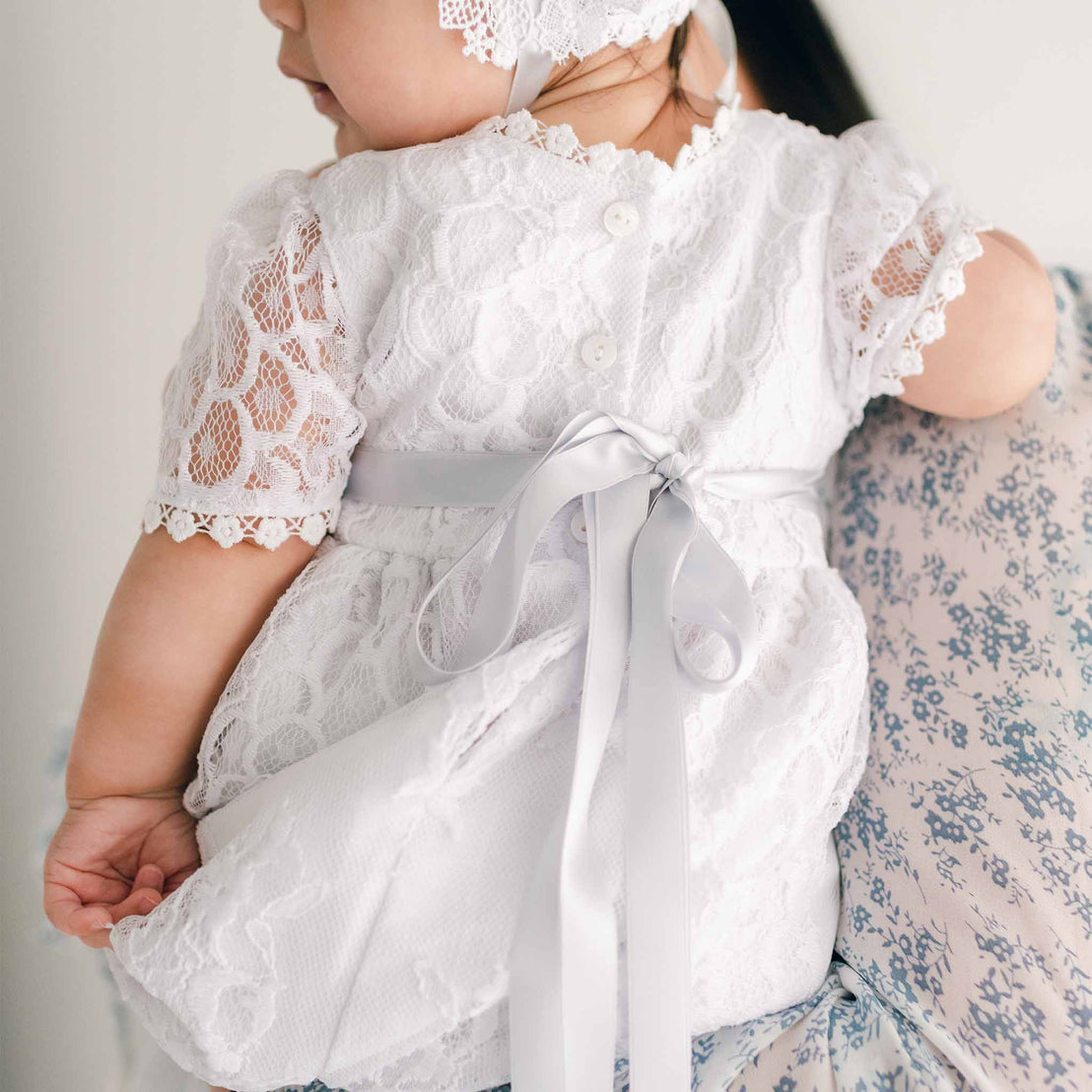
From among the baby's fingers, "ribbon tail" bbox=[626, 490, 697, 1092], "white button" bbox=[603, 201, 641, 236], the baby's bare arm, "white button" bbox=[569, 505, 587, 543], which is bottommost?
"ribbon tail" bbox=[626, 490, 697, 1092]

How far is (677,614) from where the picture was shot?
77cm

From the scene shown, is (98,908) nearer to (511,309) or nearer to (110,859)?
(110,859)

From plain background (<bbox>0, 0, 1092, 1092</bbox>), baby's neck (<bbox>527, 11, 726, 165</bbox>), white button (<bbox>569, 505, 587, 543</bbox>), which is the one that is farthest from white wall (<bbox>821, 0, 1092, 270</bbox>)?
white button (<bbox>569, 505, 587, 543</bbox>)

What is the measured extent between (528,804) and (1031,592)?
49 centimetres

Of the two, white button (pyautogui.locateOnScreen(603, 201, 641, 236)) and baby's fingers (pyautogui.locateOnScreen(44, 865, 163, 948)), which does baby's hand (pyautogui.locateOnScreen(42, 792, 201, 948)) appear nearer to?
baby's fingers (pyautogui.locateOnScreen(44, 865, 163, 948))

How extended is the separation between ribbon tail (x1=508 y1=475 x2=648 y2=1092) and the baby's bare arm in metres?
0.31

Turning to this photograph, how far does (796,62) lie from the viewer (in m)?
1.18

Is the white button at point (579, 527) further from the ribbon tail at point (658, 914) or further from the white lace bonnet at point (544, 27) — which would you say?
the white lace bonnet at point (544, 27)

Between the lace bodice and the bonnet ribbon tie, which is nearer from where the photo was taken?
the bonnet ribbon tie

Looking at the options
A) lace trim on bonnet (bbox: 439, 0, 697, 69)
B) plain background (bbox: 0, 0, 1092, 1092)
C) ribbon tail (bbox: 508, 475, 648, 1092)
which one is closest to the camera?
ribbon tail (bbox: 508, 475, 648, 1092)

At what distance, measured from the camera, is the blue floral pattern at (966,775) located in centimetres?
73

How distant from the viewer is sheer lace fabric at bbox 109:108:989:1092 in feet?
2.25

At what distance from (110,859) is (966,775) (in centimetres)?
71

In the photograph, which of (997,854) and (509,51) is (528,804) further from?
(509,51)
